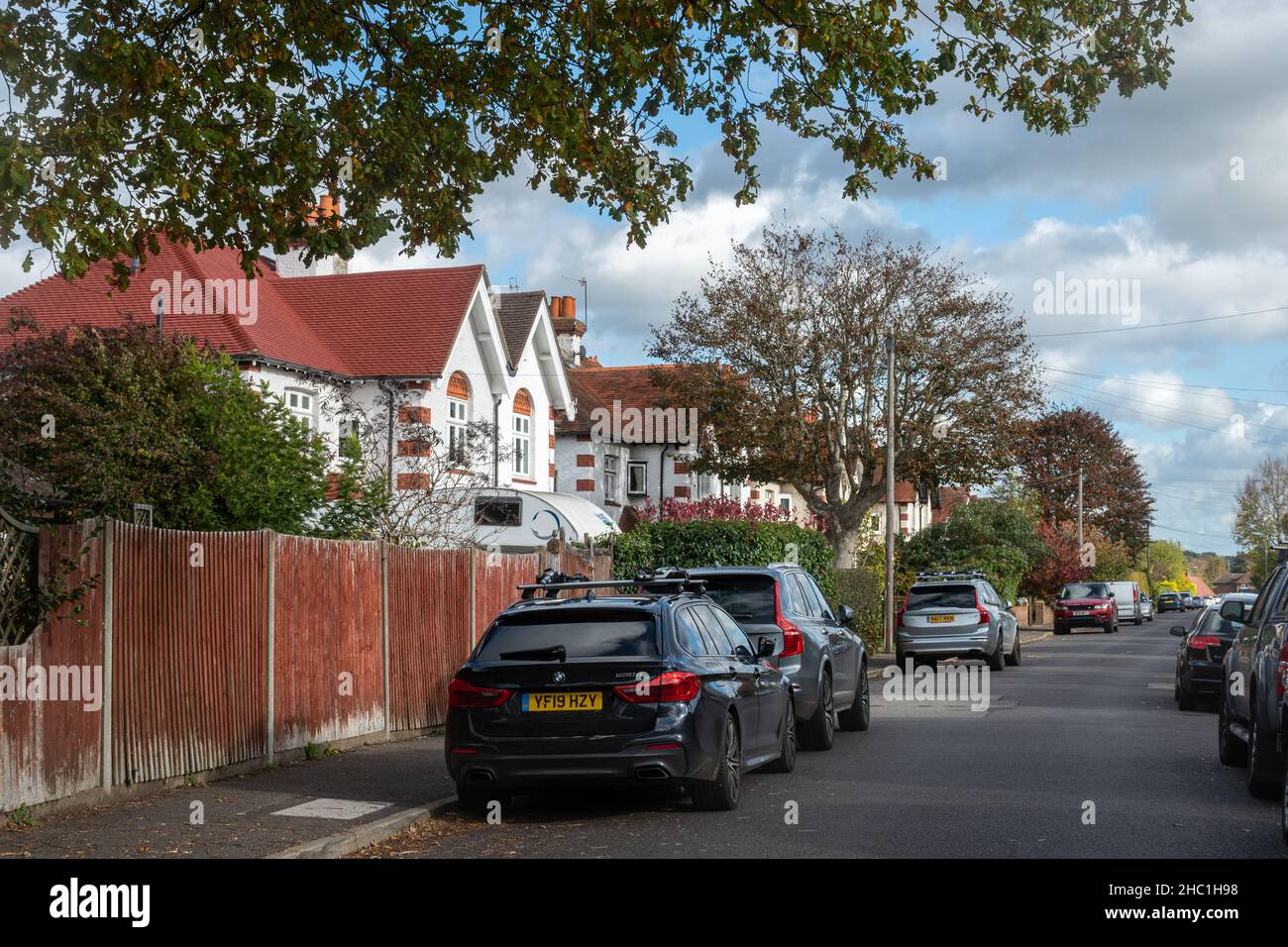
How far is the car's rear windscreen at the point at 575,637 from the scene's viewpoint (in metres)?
10.5

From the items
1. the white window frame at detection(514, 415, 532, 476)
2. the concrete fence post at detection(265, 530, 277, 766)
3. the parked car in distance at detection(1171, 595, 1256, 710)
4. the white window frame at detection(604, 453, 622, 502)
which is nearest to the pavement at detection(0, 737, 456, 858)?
the concrete fence post at detection(265, 530, 277, 766)

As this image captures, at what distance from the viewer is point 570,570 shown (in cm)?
2203

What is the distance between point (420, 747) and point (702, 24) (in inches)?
300

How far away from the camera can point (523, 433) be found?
39344 mm

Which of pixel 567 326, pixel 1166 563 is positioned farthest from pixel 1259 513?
pixel 567 326

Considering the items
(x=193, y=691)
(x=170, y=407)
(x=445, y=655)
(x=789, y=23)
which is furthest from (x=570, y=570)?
(x=789, y=23)

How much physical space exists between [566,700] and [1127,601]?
6302 centimetres

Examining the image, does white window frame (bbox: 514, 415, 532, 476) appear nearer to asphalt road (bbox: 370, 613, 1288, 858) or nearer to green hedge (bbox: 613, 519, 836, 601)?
green hedge (bbox: 613, 519, 836, 601)

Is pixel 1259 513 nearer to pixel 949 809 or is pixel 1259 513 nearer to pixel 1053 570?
pixel 1053 570

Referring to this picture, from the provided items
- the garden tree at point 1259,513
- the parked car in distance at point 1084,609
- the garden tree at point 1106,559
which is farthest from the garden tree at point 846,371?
the garden tree at point 1259,513

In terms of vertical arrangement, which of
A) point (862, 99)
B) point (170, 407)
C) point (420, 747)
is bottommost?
point (420, 747)

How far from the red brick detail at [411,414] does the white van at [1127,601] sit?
44.0 meters

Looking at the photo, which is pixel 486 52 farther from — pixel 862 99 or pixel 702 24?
pixel 862 99

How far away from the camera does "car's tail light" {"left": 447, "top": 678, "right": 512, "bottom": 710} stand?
10.4m
